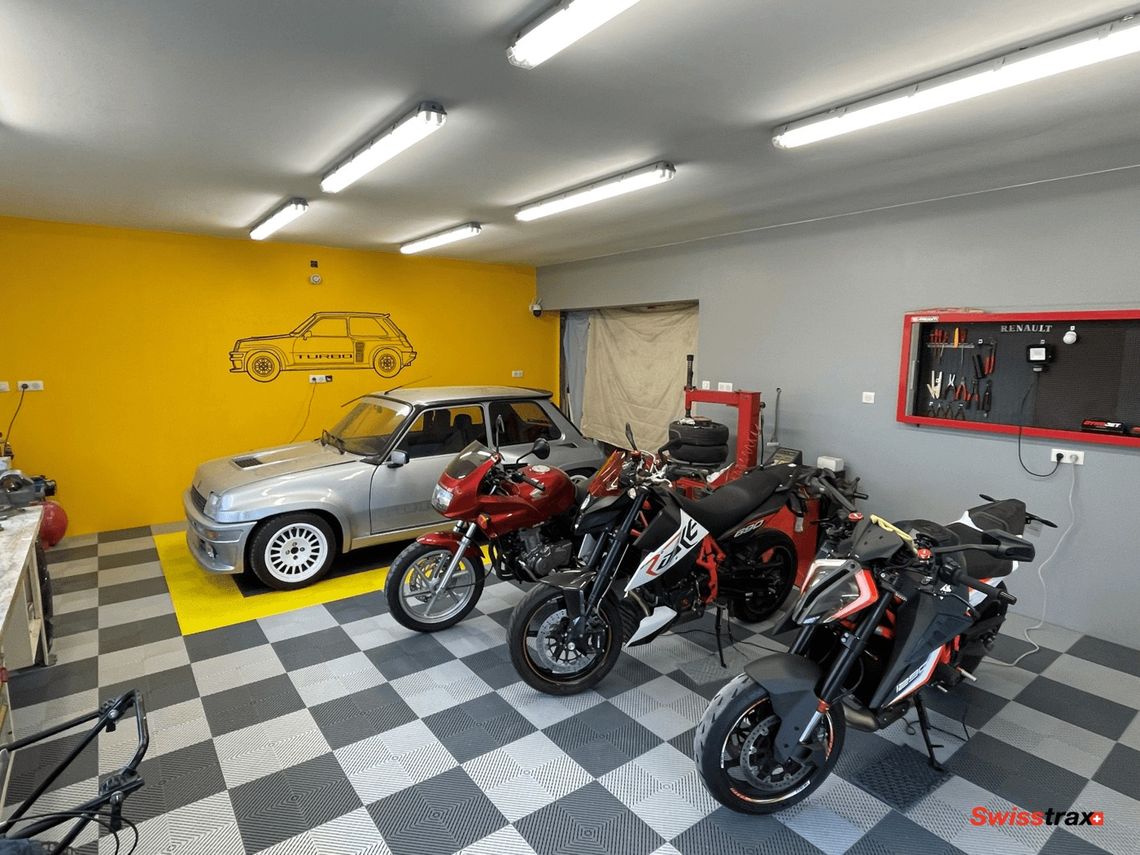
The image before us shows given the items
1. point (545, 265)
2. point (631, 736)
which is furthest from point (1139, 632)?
point (545, 265)

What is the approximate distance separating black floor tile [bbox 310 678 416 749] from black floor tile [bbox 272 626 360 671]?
0.46 meters

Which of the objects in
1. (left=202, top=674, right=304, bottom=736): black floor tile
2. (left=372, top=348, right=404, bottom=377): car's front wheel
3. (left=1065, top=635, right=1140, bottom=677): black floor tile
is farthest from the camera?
(left=372, top=348, right=404, bottom=377): car's front wheel

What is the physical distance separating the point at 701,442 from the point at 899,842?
2872 mm

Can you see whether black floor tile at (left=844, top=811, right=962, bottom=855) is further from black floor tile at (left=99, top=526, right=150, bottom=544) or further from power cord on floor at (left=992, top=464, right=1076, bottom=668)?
black floor tile at (left=99, top=526, right=150, bottom=544)

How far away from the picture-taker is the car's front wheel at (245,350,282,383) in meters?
6.16

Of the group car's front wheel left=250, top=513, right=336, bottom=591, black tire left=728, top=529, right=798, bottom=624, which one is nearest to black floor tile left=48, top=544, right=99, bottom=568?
car's front wheel left=250, top=513, right=336, bottom=591

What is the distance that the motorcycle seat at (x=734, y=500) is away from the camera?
3154mm

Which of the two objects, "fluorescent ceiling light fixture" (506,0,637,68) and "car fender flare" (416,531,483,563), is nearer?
"fluorescent ceiling light fixture" (506,0,637,68)

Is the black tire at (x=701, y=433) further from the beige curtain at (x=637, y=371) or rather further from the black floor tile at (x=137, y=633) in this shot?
the black floor tile at (x=137, y=633)

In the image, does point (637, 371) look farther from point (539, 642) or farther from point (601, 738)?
point (601, 738)

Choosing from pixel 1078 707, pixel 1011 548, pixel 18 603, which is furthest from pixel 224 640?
pixel 1078 707

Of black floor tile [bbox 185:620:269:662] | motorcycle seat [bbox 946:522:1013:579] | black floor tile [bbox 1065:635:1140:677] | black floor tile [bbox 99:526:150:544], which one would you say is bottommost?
black floor tile [bbox 185:620:269:662]

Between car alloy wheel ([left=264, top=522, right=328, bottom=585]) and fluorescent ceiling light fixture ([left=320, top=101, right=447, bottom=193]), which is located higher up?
fluorescent ceiling light fixture ([left=320, top=101, right=447, bottom=193])

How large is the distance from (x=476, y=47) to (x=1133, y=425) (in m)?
3.92
